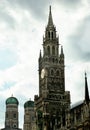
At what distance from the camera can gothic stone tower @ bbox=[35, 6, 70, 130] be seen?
463 feet

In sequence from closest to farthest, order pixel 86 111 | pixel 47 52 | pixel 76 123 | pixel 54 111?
pixel 86 111 < pixel 76 123 < pixel 54 111 < pixel 47 52

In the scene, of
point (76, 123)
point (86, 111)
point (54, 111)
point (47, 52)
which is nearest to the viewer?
point (86, 111)

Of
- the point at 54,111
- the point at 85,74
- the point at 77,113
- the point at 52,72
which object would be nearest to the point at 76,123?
the point at 77,113

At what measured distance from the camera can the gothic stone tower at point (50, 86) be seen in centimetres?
14112

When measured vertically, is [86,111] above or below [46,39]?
below

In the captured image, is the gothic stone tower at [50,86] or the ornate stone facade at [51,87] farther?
the gothic stone tower at [50,86]

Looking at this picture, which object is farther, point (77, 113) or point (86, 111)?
point (77, 113)

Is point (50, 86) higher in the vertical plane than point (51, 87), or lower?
higher

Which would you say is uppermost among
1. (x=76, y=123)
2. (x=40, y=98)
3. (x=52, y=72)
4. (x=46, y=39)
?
(x=46, y=39)

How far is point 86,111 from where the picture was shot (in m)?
105

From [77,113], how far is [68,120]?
4.84 meters

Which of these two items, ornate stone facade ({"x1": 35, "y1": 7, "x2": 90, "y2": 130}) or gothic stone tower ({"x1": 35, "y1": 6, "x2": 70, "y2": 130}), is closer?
ornate stone facade ({"x1": 35, "y1": 7, "x2": 90, "y2": 130})

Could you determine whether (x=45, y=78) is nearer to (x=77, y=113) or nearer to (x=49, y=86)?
(x=49, y=86)

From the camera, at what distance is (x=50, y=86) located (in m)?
147
